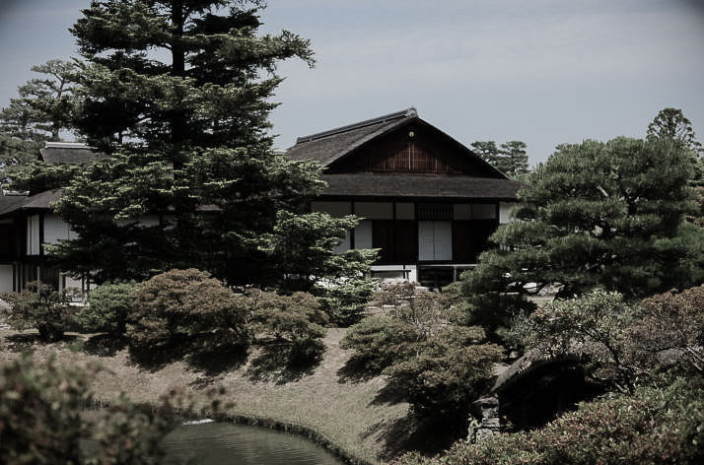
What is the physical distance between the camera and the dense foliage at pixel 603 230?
16469 mm

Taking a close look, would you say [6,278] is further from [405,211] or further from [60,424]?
[60,424]

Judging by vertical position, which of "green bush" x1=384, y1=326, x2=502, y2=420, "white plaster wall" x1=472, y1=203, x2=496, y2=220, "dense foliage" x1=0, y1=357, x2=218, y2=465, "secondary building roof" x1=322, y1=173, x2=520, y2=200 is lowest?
"green bush" x1=384, y1=326, x2=502, y2=420

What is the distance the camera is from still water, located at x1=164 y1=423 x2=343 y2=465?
14.7m

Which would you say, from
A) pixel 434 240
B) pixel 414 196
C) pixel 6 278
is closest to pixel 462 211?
pixel 434 240

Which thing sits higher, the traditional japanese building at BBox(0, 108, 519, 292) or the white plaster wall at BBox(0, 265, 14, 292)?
the traditional japanese building at BBox(0, 108, 519, 292)

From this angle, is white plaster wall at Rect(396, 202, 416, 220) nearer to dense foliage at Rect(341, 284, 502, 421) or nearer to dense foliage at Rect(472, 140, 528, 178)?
dense foliage at Rect(341, 284, 502, 421)

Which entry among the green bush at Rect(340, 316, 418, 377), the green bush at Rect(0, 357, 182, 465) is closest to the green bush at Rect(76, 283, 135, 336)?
the green bush at Rect(340, 316, 418, 377)

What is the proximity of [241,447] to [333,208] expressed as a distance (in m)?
12.8

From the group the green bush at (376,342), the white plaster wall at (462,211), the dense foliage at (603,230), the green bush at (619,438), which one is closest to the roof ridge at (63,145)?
the white plaster wall at (462,211)

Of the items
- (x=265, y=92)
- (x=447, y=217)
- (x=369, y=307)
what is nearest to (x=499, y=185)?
(x=447, y=217)

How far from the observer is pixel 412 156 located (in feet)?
97.3

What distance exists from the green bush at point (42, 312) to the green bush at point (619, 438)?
14.8 metres

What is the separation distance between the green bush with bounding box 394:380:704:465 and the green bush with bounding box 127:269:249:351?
10.5m

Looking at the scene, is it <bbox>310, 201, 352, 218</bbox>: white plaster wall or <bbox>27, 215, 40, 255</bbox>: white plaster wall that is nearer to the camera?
<bbox>310, 201, 352, 218</bbox>: white plaster wall
